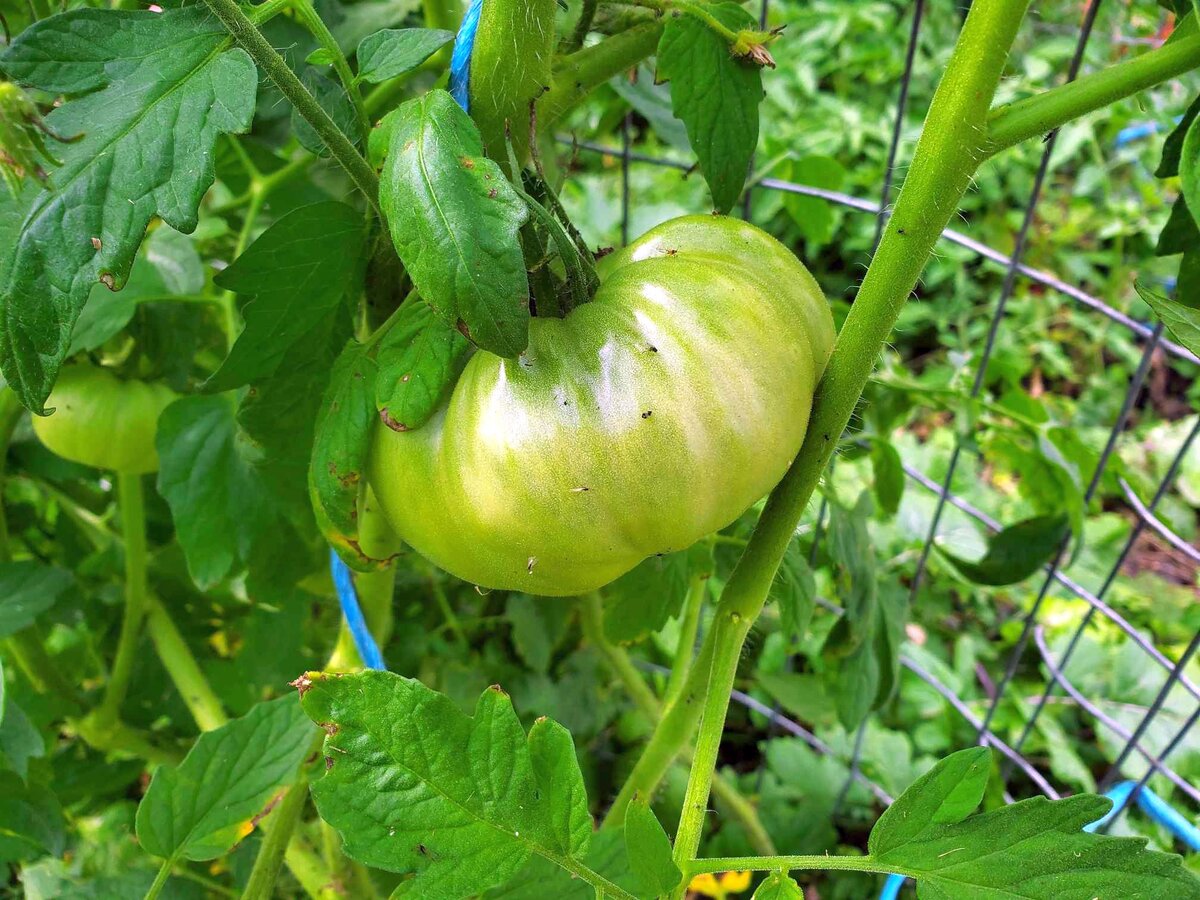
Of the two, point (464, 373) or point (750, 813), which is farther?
point (750, 813)

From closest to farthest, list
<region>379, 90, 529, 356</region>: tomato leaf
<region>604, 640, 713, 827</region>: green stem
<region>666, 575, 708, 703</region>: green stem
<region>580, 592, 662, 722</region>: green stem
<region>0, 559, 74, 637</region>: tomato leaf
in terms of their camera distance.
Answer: <region>379, 90, 529, 356</region>: tomato leaf
<region>604, 640, 713, 827</region>: green stem
<region>0, 559, 74, 637</region>: tomato leaf
<region>666, 575, 708, 703</region>: green stem
<region>580, 592, 662, 722</region>: green stem

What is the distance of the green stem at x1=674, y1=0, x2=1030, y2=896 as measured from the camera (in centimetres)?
37

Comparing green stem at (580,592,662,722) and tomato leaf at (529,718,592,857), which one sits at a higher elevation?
tomato leaf at (529,718,592,857)

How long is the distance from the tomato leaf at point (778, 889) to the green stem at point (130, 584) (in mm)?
592

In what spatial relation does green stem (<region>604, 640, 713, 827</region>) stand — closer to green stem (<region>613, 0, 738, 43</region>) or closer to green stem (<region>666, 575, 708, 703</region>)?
green stem (<region>666, 575, 708, 703</region>)

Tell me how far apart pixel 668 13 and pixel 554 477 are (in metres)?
0.27

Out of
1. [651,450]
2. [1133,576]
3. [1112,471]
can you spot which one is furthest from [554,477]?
[1133,576]

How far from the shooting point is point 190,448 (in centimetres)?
63

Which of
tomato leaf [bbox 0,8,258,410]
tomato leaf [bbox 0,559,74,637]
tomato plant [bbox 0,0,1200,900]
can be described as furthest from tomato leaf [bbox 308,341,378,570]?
tomato leaf [bbox 0,559,74,637]

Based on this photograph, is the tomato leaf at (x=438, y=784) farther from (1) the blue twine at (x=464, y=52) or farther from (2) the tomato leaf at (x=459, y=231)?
(1) the blue twine at (x=464, y=52)

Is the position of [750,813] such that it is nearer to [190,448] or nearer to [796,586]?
[796,586]

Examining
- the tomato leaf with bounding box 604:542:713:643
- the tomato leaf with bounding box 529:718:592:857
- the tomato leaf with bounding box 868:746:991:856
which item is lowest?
the tomato leaf with bounding box 604:542:713:643

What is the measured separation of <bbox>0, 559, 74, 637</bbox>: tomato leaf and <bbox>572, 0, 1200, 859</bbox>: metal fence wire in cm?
53

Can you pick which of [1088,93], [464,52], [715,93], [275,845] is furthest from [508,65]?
[275,845]
